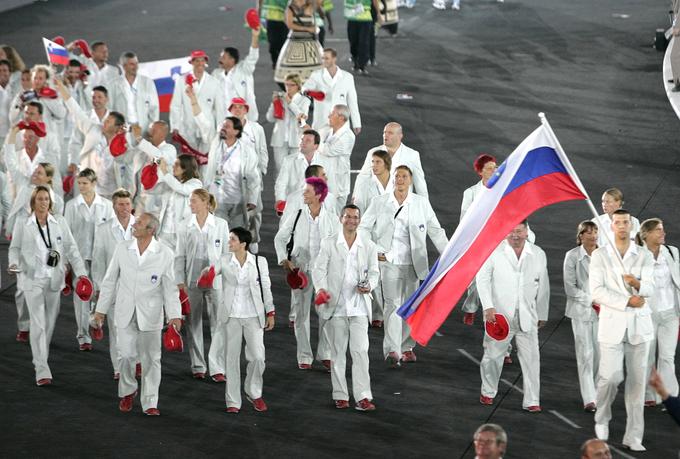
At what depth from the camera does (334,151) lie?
16.8 meters

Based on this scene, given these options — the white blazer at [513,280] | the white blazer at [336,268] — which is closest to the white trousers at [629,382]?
the white blazer at [513,280]

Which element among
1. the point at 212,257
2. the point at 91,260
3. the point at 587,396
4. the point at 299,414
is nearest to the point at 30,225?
the point at 91,260

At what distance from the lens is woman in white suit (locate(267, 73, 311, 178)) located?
18.5m

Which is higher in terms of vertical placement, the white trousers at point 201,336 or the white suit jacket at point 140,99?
the white suit jacket at point 140,99

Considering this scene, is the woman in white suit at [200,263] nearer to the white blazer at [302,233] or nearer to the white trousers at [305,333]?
the white blazer at [302,233]

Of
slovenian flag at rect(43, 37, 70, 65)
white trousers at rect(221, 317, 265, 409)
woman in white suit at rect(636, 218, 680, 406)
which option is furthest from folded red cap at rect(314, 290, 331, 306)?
slovenian flag at rect(43, 37, 70, 65)

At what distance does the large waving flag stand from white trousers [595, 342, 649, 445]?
5.33 feet

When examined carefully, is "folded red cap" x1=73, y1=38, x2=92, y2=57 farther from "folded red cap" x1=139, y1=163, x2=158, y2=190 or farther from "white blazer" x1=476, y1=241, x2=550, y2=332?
"white blazer" x1=476, y1=241, x2=550, y2=332

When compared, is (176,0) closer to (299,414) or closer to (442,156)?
(442,156)

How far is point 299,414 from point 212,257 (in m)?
1.92

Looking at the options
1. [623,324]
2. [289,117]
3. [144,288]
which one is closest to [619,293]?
[623,324]

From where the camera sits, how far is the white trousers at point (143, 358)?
12.9 meters

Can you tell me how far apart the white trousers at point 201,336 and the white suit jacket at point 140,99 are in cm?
621

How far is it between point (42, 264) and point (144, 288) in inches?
56.9
